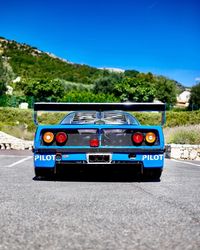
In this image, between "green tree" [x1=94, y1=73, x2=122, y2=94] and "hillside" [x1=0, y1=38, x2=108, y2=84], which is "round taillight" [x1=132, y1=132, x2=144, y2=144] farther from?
"hillside" [x1=0, y1=38, x2=108, y2=84]

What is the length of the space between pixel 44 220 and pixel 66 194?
1.63 m

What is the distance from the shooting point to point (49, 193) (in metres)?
5.52

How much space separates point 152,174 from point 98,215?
10.1 feet

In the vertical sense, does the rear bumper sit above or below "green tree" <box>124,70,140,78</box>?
below

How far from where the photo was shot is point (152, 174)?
7.05 metres

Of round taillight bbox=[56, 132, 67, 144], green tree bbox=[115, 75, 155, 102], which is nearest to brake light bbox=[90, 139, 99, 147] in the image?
round taillight bbox=[56, 132, 67, 144]

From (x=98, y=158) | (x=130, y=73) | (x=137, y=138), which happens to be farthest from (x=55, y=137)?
(x=130, y=73)

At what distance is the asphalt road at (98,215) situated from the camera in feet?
10.3

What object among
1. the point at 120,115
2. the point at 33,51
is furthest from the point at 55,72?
the point at 120,115

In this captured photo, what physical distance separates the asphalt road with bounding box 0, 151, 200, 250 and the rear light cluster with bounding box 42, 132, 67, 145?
0.62 m

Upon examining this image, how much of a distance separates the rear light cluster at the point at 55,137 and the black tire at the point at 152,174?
1.33 metres

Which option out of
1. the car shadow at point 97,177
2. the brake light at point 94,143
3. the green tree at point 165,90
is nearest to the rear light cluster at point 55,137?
the brake light at point 94,143

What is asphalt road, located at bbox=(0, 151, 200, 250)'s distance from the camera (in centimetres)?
313

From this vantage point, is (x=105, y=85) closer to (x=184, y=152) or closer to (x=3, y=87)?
(x=3, y=87)
